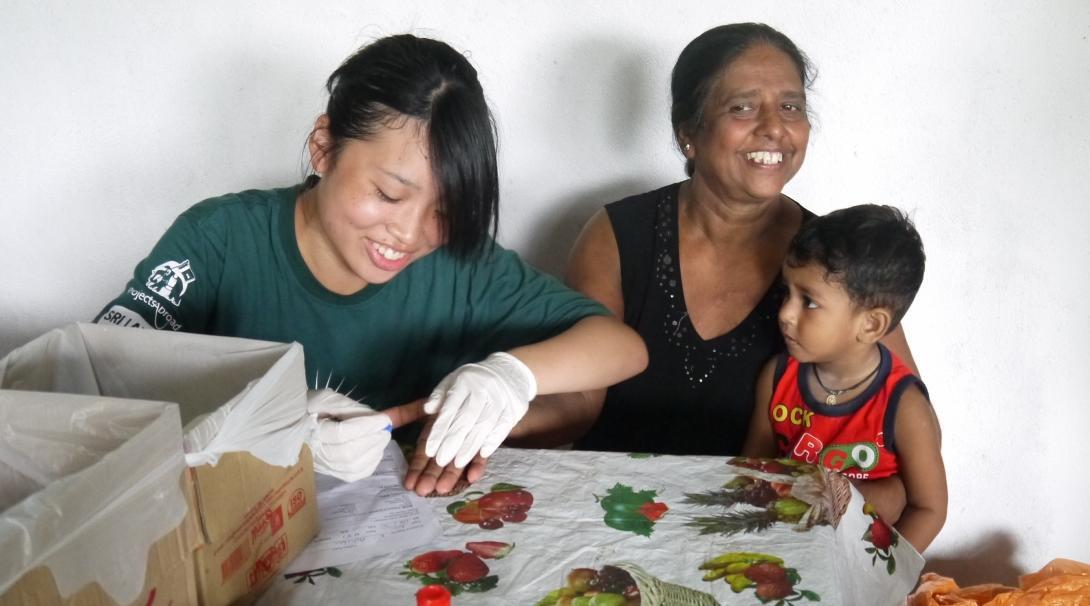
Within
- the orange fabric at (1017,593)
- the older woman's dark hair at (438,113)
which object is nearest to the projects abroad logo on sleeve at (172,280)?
the older woman's dark hair at (438,113)

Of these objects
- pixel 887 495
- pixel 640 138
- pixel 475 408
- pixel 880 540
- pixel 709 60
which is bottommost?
pixel 887 495

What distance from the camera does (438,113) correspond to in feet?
3.47

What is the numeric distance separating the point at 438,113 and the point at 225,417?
0.48 metres

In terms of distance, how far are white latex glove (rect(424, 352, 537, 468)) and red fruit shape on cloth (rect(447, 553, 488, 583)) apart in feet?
0.48

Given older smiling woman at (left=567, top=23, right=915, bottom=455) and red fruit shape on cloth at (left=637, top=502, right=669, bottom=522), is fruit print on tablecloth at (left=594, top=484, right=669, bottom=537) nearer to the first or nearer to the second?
red fruit shape on cloth at (left=637, top=502, right=669, bottom=522)

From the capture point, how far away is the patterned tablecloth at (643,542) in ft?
2.59

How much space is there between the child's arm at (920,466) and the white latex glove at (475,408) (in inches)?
22.6

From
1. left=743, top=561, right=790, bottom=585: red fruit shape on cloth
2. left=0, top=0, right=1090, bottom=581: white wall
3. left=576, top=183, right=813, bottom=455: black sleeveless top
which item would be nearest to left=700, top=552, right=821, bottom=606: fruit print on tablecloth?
left=743, top=561, right=790, bottom=585: red fruit shape on cloth

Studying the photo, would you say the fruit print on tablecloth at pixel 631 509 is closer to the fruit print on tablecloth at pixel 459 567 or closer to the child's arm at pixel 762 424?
the fruit print on tablecloth at pixel 459 567

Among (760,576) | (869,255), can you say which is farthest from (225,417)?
(869,255)

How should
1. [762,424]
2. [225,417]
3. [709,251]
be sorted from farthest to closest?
[709,251] → [762,424] → [225,417]

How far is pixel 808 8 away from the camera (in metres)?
1.63

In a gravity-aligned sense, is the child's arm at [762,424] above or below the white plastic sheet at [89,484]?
below

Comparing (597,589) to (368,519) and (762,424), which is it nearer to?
(368,519)
